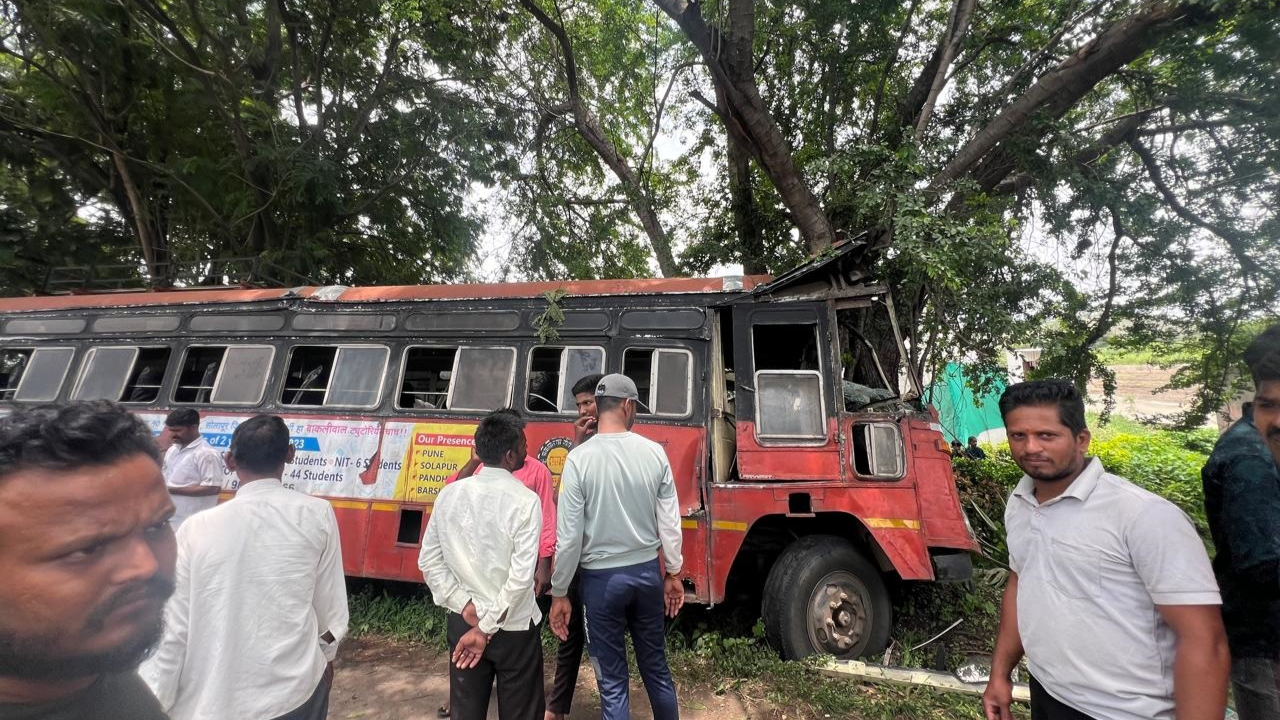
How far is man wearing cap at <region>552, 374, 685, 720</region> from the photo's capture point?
8.53ft

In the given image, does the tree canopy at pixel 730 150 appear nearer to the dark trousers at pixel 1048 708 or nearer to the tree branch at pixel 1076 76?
the tree branch at pixel 1076 76

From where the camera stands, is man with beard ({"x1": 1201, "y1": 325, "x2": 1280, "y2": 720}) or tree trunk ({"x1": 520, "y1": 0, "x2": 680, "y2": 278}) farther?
tree trunk ({"x1": 520, "y1": 0, "x2": 680, "y2": 278})

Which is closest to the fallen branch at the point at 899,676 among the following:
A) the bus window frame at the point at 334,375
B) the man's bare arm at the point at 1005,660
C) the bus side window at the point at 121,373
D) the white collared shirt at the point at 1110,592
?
the man's bare arm at the point at 1005,660

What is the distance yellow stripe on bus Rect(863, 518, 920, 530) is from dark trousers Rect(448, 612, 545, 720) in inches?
101

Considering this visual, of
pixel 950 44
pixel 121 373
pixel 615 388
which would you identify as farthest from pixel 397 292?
pixel 950 44

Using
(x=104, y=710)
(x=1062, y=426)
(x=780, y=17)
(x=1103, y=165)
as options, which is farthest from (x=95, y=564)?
(x=1103, y=165)

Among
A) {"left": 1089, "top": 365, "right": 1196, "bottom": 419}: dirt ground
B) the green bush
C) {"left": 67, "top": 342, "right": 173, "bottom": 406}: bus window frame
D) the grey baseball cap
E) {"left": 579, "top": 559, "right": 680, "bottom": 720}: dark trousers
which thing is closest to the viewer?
{"left": 579, "top": 559, "right": 680, "bottom": 720}: dark trousers

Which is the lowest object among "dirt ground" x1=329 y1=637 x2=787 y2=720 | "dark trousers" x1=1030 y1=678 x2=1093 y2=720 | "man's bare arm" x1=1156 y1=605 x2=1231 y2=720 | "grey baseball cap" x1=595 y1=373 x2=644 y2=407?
"dirt ground" x1=329 y1=637 x2=787 y2=720

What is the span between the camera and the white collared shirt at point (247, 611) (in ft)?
5.55

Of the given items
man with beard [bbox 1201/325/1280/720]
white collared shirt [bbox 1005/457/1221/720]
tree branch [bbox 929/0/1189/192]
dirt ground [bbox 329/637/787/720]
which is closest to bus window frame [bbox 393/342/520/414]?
dirt ground [bbox 329/637/787/720]

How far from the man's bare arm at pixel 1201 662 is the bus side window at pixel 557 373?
3.61 metres

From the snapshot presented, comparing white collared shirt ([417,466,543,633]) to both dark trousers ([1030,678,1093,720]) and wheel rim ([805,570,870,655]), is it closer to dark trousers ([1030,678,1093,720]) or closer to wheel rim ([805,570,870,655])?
dark trousers ([1030,678,1093,720])

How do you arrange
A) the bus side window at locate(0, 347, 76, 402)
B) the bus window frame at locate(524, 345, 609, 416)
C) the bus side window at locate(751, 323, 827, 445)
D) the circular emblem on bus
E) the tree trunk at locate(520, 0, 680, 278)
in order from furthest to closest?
the tree trunk at locate(520, 0, 680, 278) < the bus side window at locate(0, 347, 76, 402) < the bus window frame at locate(524, 345, 609, 416) < the circular emblem on bus < the bus side window at locate(751, 323, 827, 445)

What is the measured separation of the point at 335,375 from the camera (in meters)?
5.03
